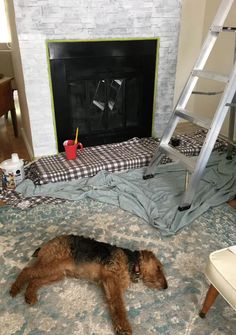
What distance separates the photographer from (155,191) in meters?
2.18

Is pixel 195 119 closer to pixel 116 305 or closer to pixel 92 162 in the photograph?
pixel 92 162

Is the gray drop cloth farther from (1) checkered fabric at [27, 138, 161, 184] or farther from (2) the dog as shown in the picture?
(2) the dog

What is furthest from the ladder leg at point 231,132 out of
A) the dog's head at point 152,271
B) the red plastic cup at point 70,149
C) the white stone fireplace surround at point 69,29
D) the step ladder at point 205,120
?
the dog's head at point 152,271

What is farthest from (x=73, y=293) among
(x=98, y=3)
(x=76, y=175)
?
(x=98, y=3)

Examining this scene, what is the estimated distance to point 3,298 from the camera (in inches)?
52.5

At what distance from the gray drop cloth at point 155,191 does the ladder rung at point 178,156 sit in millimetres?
262

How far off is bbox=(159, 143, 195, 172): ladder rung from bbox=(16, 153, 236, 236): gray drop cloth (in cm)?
26

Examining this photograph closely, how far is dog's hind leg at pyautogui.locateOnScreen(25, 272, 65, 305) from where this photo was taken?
1.29 m

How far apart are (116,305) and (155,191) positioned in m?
1.07

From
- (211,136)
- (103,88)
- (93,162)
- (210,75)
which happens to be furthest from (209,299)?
(103,88)

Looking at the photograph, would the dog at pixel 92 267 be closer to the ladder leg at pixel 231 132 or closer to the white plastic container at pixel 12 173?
the white plastic container at pixel 12 173

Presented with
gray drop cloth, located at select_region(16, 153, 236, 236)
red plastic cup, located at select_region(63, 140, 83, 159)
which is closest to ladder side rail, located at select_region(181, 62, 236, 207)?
gray drop cloth, located at select_region(16, 153, 236, 236)

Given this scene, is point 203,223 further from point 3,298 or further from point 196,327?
point 3,298

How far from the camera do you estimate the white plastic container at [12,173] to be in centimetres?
219
